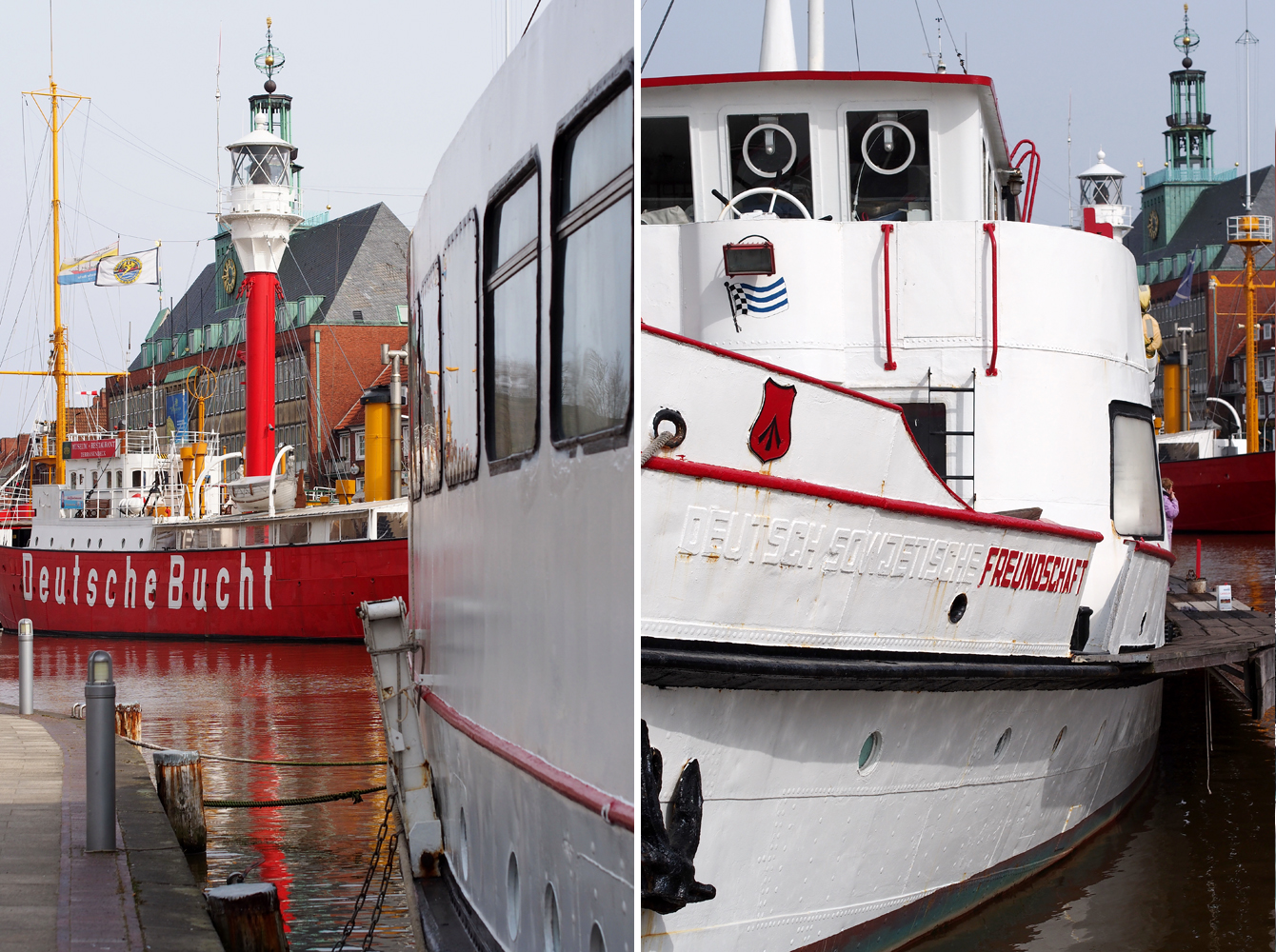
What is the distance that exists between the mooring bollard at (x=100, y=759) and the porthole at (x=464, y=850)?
71.2 inches

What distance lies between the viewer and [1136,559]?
7.46 metres

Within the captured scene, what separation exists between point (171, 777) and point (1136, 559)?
5706 mm

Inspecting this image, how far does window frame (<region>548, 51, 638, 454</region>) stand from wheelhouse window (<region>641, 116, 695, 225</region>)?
280 centimetres

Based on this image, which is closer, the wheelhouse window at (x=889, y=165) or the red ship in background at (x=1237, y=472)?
the red ship in background at (x=1237, y=472)

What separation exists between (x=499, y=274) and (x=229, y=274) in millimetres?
33250

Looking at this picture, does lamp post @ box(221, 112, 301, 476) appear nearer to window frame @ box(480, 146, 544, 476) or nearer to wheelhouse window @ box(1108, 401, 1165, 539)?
wheelhouse window @ box(1108, 401, 1165, 539)

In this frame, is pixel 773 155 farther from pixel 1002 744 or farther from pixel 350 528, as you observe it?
pixel 350 528

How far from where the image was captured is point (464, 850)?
235 inches

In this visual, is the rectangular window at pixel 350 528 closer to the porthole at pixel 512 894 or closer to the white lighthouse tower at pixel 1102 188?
the porthole at pixel 512 894

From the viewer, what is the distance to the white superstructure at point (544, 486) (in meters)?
2.88

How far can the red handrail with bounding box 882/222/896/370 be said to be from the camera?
6.20 meters

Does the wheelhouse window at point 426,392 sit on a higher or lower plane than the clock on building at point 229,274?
lower

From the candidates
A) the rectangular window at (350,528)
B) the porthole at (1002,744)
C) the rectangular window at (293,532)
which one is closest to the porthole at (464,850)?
the porthole at (1002,744)

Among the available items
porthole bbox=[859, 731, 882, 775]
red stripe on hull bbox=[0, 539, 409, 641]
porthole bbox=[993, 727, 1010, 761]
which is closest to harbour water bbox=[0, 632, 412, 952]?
red stripe on hull bbox=[0, 539, 409, 641]
